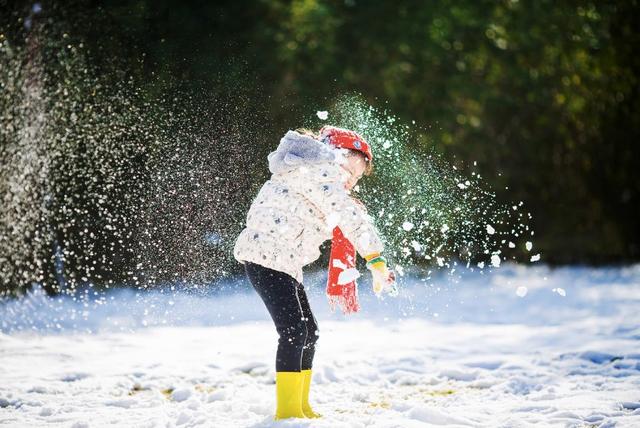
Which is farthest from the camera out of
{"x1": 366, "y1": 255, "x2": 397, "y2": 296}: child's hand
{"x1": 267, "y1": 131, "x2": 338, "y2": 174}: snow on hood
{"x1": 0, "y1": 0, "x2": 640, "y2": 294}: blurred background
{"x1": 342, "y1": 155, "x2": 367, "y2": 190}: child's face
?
{"x1": 0, "y1": 0, "x2": 640, "y2": 294}: blurred background

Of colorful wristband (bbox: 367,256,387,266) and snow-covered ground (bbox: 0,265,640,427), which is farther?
snow-covered ground (bbox: 0,265,640,427)

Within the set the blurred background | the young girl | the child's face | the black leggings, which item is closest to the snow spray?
the blurred background

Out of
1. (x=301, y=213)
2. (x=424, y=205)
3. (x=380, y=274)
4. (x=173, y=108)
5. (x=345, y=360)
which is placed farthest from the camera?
(x=424, y=205)

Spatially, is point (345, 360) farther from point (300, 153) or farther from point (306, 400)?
point (300, 153)

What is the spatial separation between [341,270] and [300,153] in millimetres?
507

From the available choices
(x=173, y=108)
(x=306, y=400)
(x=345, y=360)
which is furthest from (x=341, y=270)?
(x=173, y=108)

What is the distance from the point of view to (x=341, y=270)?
3.00 m

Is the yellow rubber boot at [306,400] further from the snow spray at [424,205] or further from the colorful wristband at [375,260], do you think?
the snow spray at [424,205]

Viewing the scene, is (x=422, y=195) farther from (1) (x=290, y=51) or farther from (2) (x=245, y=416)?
(2) (x=245, y=416)

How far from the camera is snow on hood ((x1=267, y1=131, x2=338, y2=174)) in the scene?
9.20 feet

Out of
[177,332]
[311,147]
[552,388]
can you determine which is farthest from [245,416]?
[177,332]

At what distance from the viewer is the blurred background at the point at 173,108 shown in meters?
5.98

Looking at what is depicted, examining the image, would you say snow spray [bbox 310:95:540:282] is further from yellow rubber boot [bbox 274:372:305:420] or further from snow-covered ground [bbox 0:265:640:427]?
yellow rubber boot [bbox 274:372:305:420]

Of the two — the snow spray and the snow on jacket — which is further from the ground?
the snow spray
